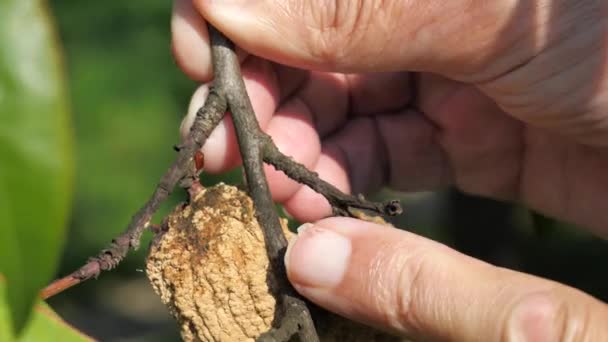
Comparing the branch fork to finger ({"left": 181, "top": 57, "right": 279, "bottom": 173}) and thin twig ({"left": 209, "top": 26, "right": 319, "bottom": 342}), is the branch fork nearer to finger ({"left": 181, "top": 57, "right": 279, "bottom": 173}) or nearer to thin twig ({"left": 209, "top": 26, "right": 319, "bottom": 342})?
thin twig ({"left": 209, "top": 26, "right": 319, "bottom": 342})

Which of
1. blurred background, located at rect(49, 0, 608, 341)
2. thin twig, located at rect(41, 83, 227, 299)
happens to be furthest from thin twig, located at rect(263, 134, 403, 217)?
Result: blurred background, located at rect(49, 0, 608, 341)

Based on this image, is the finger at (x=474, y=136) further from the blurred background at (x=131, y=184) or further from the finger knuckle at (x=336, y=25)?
the blurred background at (x=131, y=184)

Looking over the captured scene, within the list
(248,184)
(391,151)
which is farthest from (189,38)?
(391,151)

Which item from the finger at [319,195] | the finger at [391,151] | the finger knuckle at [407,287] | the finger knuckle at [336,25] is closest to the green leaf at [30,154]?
the finger knuckle at [407,287]

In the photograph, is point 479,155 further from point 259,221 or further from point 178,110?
point 178,110

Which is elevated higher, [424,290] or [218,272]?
[218,272]

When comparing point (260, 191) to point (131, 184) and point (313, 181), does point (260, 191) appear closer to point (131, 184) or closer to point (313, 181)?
point (313, 181)

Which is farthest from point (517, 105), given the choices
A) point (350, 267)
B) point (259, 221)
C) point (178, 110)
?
point (178, 110)
